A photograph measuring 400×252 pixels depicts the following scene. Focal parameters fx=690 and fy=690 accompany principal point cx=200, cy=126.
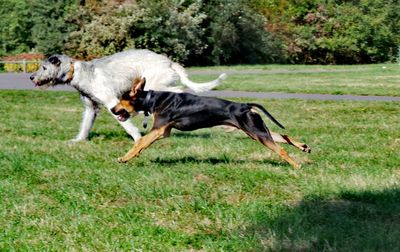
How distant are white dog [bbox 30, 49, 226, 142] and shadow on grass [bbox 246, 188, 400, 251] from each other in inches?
174

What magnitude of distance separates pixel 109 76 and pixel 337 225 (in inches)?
216

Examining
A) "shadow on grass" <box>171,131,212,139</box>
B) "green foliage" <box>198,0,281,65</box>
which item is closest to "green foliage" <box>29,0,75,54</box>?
"green foliage" <box>198,0,281,65</box>

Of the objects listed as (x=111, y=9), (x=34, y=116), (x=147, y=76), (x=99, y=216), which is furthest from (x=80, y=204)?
(x=111, y=9)

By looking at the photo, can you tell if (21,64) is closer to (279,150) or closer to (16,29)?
(16,29)

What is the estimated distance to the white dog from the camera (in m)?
9.59

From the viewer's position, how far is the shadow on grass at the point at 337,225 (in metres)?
4.59

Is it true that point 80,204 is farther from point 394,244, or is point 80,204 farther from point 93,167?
point 394,244

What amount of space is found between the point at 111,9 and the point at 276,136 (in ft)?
109

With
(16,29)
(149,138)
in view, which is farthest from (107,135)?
(16,29)

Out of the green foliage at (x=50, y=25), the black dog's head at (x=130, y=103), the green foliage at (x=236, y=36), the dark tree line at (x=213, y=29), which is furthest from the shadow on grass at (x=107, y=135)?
the green foliage at (x=236, y=36)

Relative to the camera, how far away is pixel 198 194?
20.3 ft

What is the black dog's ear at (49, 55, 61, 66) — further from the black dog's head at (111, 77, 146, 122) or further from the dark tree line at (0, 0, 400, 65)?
the dark tree line at (0, 0, 400, 65)

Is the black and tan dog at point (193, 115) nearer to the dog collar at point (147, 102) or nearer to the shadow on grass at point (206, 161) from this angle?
the dog collar at point (147, 102)

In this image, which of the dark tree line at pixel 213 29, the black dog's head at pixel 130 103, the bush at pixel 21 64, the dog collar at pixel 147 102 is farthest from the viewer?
the dark tree line at pixel 213 29
